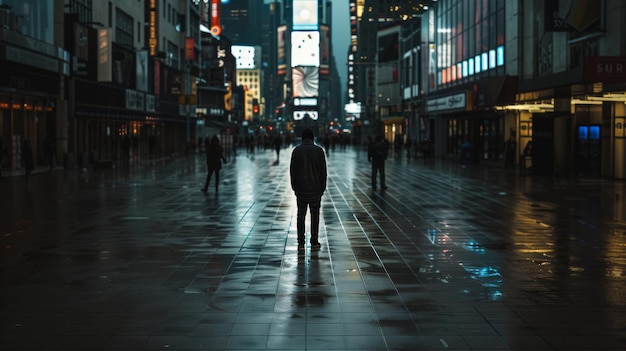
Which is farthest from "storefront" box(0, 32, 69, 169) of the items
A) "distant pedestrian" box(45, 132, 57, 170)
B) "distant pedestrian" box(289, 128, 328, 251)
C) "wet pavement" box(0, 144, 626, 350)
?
"distant pedestrian" box(289, 128, 328, 251)

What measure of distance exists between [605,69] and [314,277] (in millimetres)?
19189

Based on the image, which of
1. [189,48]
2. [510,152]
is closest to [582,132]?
[510,152]

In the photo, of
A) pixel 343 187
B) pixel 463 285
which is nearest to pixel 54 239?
pixel 463 285

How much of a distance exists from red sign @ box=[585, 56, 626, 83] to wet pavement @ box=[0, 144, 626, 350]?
21.2 ft

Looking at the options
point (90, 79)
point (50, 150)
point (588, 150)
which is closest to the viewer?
point (588, 150)

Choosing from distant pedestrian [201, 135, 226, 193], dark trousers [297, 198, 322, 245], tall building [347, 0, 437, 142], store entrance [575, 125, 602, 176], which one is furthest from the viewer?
tall building [347, 0, 437, 142]

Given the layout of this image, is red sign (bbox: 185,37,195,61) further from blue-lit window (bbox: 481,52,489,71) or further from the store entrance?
the store entrance

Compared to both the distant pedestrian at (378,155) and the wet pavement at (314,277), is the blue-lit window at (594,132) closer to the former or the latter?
the distant pedestrian at (378,155)

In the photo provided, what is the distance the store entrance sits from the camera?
35.9 meters

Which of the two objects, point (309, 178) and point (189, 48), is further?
point (189, 48)

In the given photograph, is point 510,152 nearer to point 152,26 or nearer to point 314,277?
point 314,277

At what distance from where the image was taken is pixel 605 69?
2742 cm

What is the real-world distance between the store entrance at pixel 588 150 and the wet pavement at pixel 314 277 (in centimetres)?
1418

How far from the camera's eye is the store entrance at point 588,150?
118ft
